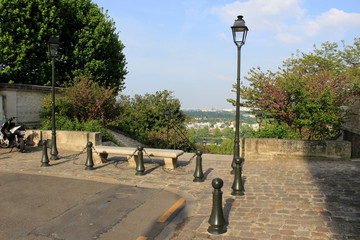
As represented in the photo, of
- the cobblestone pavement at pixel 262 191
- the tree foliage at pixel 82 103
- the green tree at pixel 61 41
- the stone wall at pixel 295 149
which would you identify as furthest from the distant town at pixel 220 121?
the green tree at pixel 61 41

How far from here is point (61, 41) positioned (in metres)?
20.3

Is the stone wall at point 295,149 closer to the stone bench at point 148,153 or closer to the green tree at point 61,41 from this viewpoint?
the stone bench at point 148,153

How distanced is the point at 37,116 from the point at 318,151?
13212 millimetres

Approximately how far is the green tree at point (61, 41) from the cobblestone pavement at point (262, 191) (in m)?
9.76

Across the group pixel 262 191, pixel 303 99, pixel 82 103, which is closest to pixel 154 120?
pixel 82 103

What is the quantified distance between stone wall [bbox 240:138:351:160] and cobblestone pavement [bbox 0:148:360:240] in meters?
0.26

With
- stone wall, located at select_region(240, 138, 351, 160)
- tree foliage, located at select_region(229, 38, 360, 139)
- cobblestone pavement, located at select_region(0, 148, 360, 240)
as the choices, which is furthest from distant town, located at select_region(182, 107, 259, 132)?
cobblestone pavement, located at select_region(0, 148, 360, 240)

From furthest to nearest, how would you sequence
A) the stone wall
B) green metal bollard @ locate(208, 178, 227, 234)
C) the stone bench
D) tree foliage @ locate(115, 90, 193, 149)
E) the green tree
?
tree foliage @ locate(115, 90, 193, 149) < the green tree < the stone wall < the stone bench < green metal bollard @ locate(208, 178, 227, 234)

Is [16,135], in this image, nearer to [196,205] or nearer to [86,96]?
[86,96]

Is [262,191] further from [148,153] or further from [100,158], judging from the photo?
[100,158]

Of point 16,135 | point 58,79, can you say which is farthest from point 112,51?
point 16,135

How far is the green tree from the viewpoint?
17.8 m

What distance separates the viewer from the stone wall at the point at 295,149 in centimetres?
933

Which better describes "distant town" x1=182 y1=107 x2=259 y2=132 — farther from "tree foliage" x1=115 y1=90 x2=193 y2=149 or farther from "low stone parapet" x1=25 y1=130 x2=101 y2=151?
"low stone parapet" x1=25 y1=130 x2=101 y2=151
